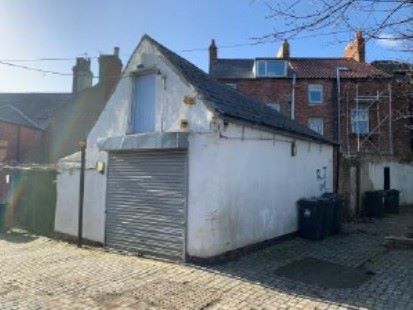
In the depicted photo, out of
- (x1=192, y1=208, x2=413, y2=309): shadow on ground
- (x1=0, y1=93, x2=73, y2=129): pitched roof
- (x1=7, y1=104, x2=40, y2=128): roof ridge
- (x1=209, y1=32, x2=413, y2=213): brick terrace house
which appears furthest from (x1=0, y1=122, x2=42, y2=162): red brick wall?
(x1=192, y1=208, x2=413, y2=309): shadow on ground

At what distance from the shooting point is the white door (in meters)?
10.9

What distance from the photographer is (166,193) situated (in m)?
10.1

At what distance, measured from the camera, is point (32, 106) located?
31375 mm

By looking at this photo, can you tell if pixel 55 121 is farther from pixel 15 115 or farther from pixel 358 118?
pixel 358 118

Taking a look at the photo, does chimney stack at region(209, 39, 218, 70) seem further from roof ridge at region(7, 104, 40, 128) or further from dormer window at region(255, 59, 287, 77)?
roof ridge at region(7, 104, 40, 128)

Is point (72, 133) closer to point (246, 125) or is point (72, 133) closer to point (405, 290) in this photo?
point (246, 125)

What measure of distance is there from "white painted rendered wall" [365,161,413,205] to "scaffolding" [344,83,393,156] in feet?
11.5

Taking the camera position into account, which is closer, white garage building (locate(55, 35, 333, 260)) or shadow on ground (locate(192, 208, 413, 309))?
shadow on ground (locate(192, 208, 413, 309))

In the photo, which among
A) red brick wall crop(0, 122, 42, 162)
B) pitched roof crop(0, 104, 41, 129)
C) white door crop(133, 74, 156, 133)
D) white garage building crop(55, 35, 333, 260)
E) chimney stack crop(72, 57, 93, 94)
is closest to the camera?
white garage building crop(55, 35, 333, 260)

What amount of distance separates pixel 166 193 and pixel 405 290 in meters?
5.35

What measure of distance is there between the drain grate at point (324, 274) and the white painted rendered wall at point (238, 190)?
1.53 metres

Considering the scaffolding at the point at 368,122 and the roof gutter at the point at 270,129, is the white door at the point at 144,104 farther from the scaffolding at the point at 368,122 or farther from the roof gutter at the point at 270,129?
the scaffolding at the point at 368,122

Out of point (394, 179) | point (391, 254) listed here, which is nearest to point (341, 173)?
point (391, 254)

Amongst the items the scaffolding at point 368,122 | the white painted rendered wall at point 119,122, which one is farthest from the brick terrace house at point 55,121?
the scaffolding at point 368,122
